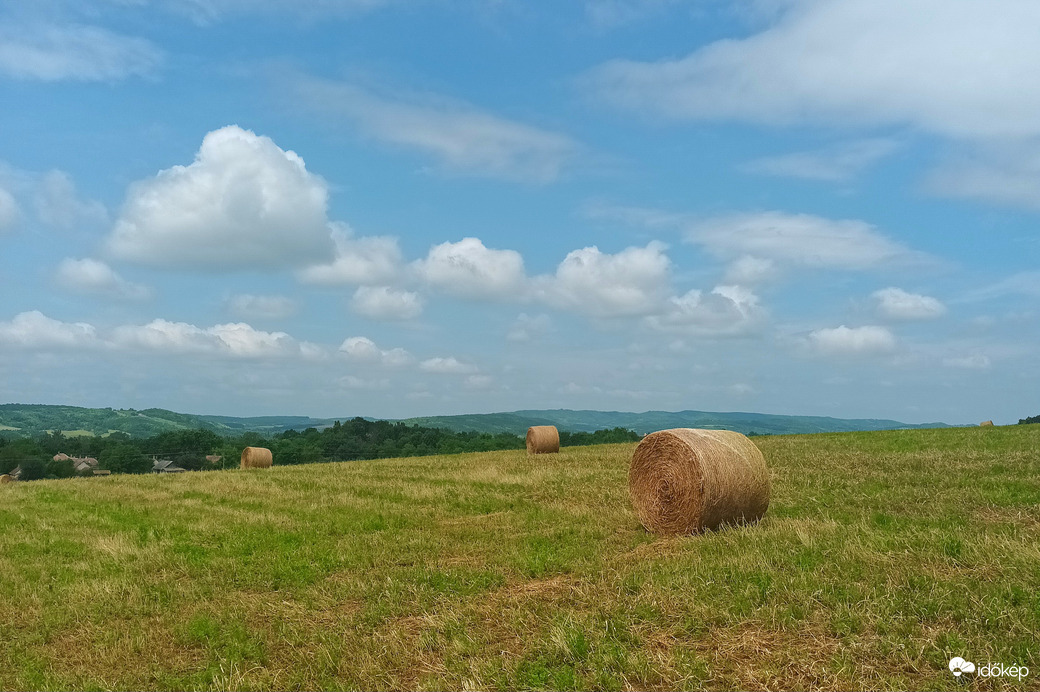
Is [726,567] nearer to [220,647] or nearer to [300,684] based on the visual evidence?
[300,684]

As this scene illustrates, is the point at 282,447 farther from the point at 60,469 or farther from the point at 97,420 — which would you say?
the point at 97,420

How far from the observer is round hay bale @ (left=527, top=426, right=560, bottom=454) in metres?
31.5

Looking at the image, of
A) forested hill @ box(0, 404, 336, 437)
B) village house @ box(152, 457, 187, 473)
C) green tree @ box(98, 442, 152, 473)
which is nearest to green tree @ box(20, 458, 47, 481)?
green tree @ box(98, 442, 152, 473)

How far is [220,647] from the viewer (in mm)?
7543

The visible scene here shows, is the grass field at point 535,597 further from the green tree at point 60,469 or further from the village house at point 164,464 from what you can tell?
the green tree at point 60,469

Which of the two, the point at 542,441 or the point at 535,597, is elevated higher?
the point at 542,441

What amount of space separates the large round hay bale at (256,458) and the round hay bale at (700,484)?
24.1 m

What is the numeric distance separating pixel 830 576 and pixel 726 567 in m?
1.24

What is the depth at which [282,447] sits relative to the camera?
58062 mm

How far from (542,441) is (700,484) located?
66.6 ft

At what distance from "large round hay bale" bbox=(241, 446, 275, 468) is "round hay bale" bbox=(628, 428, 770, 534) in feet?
79.0

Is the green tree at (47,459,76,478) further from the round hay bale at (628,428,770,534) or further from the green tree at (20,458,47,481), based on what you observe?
the round hay bale at (628,428,770,534)

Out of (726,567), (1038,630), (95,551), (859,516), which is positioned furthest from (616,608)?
(95,551)

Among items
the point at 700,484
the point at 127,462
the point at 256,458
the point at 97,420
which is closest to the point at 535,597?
the point at 700,484
